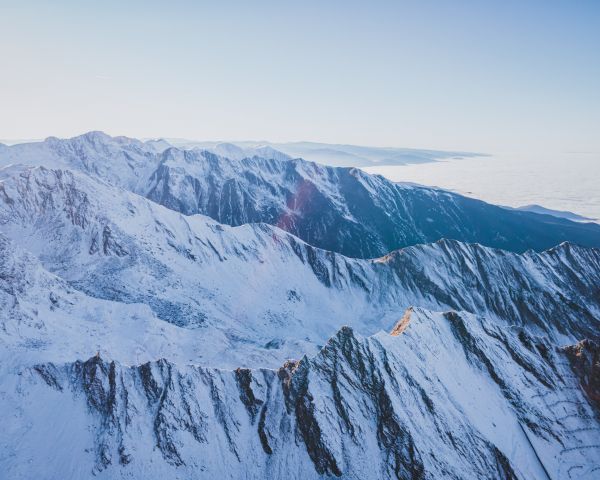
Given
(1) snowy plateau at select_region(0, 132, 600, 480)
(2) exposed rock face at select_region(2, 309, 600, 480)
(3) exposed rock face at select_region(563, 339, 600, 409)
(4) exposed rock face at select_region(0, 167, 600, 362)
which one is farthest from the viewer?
(4) exposed rock face at select_region(0, 167, 600, 362)

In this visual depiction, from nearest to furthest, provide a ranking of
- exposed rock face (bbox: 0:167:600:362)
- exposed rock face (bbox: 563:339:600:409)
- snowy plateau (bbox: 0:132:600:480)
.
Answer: snowy plateau (bbox: 0:132:600:480) → exposed rock face (bbox: 563:339:600:409) → exposed rock face (bbox: 0:167:600:362)

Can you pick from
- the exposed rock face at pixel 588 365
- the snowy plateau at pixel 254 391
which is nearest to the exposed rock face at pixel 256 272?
the snowy plateau at pixel 254 391

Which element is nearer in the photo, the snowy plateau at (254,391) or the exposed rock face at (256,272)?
the snowy plateau at (254,391)

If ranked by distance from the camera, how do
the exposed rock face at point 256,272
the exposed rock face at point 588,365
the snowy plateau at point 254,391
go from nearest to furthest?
the snowy plateau at point 254,391 < the exposed rock face at point 588,365 < the exposed rock face at point 256,272

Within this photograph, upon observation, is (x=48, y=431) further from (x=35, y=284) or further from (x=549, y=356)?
(x=549, y=356)

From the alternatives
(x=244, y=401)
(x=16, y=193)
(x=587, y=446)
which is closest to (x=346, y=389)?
(x=244, y=401)

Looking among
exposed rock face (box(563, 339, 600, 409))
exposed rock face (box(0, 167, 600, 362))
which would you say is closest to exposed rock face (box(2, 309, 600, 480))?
exposed rock face (box(563, 339, 600, 409))

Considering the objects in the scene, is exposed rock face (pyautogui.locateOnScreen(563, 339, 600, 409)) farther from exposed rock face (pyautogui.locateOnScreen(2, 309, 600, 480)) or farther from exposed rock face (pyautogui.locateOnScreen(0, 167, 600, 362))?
exposed rock face (pyautogui.locateOnScreen(0, 167, 600, 362))

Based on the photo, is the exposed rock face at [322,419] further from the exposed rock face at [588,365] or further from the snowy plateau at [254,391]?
the exposed rock face at [588,365]
